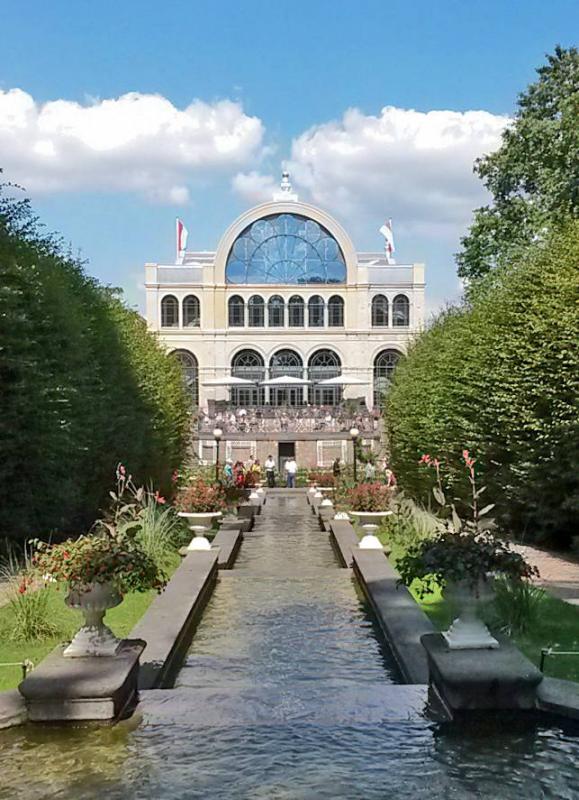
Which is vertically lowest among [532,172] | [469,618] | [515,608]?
[515,608]

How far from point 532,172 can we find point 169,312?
3701 cm

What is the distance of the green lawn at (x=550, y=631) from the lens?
604 cm

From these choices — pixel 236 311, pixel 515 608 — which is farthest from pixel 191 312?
pixel 515 608

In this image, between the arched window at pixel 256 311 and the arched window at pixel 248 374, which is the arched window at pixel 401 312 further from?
the arched window at pixel 248 374

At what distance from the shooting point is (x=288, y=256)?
58.3 meters

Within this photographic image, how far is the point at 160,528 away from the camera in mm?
12672

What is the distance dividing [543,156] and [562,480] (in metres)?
13.1

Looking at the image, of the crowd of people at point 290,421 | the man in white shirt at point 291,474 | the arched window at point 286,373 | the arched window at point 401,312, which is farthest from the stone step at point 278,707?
the arched window at point 401,312

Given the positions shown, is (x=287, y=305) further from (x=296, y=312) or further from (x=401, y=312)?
(x=401, y=312)

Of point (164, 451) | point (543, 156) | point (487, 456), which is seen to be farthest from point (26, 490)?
point (543, 156)

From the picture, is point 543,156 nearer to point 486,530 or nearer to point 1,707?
point 486,530

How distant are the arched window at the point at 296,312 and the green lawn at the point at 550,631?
163ft

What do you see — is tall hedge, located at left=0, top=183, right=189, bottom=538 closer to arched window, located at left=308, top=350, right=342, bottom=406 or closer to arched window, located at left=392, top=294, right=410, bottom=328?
arched window, located at left=308, top=350, right=342, bottom=406

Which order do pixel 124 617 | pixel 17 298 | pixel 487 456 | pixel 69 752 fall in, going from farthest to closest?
1. pixel 487 456
2. pixel 17 298
3. pixel 124 617
4. pixel 69 752
